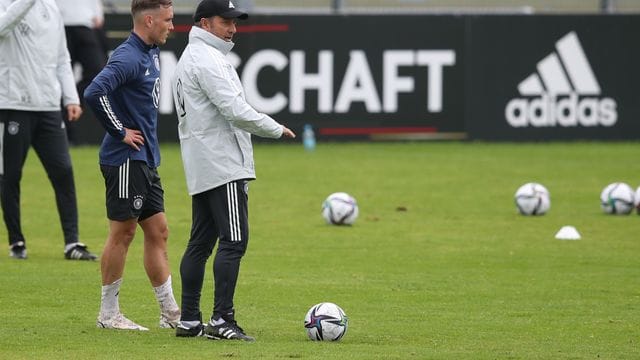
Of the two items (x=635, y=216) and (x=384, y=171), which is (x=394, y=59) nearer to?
(x=384, y=171)

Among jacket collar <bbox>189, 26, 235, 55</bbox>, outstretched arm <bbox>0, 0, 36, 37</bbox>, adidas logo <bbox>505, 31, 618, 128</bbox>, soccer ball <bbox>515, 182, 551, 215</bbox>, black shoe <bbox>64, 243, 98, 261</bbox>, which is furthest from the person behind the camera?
adidas logo <bbox>505, 31, 618, 128</bbox>

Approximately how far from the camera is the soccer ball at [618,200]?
16.3 meters

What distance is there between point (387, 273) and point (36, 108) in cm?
338

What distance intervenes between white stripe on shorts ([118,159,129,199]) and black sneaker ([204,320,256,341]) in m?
1.03

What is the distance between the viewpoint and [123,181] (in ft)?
29.8

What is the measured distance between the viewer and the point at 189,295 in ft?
29.0

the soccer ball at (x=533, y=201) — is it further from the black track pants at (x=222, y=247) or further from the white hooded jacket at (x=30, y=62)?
the black track pants at (x=222, y=247)

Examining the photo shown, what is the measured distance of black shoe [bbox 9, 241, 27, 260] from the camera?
12562mm

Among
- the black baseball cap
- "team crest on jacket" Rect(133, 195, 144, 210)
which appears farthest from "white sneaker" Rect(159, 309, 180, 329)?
the black baseball cap

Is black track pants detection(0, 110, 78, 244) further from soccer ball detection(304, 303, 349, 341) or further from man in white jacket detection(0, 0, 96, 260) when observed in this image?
soccer ball detection(304, 303, 349, 341)

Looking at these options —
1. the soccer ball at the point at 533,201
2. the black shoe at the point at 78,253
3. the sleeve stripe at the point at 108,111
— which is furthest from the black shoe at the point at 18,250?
the soccer ball at the point at 533,201

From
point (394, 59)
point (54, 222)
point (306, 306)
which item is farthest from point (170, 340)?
point (394, 59)

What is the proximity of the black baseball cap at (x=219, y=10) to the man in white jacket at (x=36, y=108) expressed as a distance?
385cm

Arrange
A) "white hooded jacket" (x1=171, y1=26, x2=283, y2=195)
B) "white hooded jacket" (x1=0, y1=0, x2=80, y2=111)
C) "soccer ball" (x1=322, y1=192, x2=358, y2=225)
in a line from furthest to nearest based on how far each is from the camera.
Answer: "soccer ball" (x1=322, y1=192, x2=358, y2=225) < "white hooded jacket" (x1=0, y1=0, x2=80, y2=111) < "white hooded jacket" (x1=171, y1=26, x2=283, y2=195)
